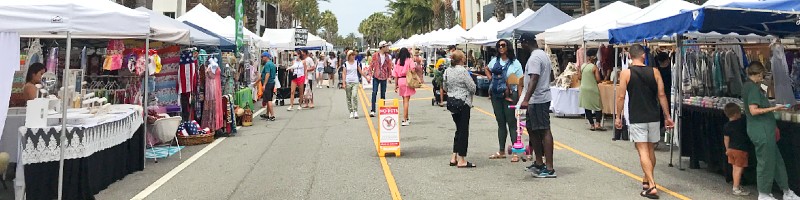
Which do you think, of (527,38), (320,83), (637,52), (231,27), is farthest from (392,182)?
(320,83)

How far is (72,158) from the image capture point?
635 cm

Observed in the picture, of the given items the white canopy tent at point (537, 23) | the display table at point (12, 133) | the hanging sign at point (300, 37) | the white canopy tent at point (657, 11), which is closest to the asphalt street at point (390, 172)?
the display table at point (12, 133)

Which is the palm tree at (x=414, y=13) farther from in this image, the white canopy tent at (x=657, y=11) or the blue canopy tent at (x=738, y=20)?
the blue canopy tent at (x=738, y=20)

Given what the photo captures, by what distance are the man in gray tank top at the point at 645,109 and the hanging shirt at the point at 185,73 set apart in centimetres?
726

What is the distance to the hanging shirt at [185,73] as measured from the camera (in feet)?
35.0

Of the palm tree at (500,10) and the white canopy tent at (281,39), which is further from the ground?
the palm tree at (500,10)

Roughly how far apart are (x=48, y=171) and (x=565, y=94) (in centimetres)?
1107

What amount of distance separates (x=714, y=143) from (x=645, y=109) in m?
1.71

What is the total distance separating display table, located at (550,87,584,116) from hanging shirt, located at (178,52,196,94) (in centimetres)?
790

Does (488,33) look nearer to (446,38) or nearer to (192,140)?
(446,38)

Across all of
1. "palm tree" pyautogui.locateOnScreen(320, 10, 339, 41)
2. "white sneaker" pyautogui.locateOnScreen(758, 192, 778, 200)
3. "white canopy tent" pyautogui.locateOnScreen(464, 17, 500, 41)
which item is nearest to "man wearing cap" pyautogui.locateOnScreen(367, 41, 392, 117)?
"white canopy tent" pyautogui.locateOnScreen(464, 17, 500, 41)

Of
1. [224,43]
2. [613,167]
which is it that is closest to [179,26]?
[224,43]

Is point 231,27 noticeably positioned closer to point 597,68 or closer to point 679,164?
point 597,68

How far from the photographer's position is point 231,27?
61.6 feet
